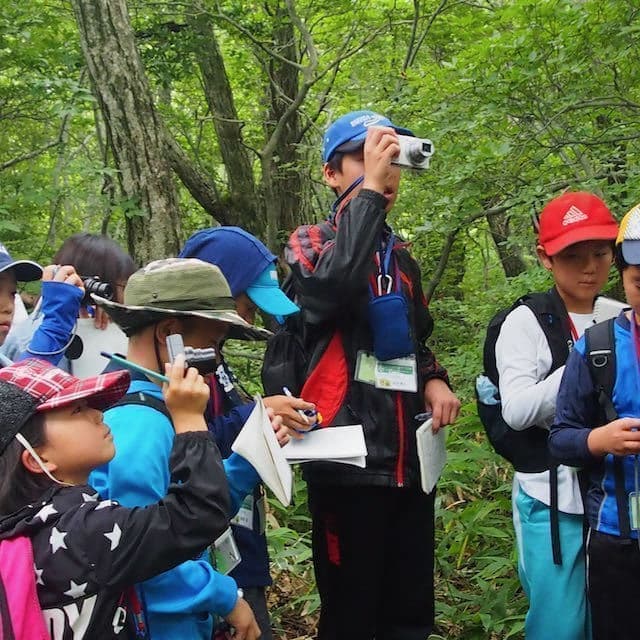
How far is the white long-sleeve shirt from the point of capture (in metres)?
2.17

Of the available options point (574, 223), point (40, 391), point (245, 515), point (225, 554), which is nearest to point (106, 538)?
point (40, 391)

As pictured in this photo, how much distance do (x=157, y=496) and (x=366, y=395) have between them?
37.4 inches

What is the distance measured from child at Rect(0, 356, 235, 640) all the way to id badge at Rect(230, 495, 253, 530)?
24.4 inches

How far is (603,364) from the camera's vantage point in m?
1.98

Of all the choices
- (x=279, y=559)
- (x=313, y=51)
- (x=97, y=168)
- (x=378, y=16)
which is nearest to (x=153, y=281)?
(x=279, y=559)

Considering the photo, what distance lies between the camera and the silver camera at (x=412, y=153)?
7.68ft

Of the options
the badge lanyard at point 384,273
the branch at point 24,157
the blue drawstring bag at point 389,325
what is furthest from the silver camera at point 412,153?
the branch at point 24,157

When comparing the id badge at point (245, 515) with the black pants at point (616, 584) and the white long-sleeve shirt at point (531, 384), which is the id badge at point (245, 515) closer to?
the white long-sleeve shirt at point (531, 384)

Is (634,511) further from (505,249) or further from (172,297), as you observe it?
(505,249)

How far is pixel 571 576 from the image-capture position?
2.15 metres

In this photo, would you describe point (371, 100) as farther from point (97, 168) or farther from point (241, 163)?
point (97, 168)

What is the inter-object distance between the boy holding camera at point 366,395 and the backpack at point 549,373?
150mm

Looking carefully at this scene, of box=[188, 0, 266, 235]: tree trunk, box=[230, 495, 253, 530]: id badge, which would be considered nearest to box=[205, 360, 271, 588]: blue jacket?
box=[230, 495, 253, 530]: id badge

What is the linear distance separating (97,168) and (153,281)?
3.05 m
